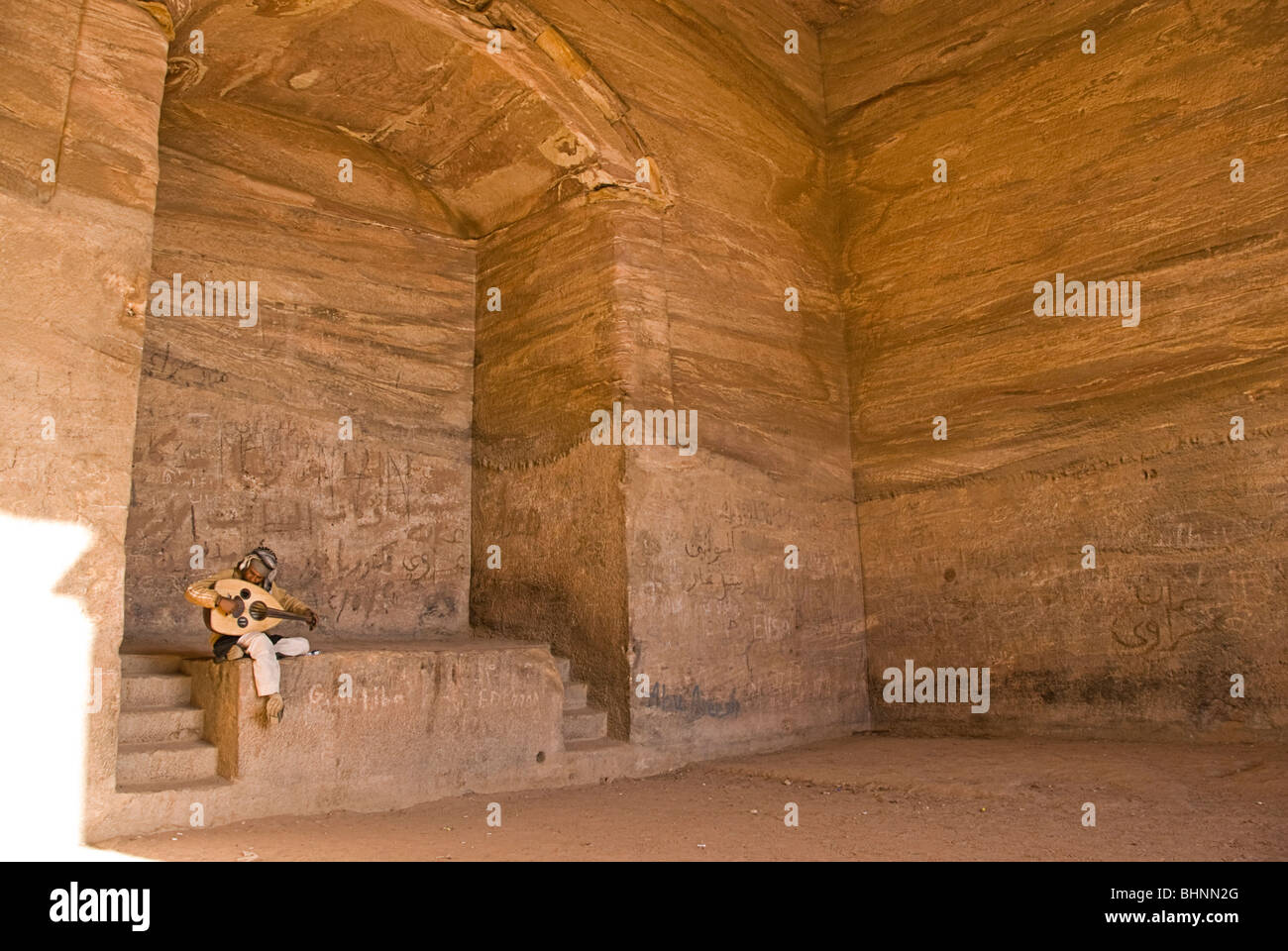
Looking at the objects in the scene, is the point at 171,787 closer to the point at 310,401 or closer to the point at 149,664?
the point at 149,664

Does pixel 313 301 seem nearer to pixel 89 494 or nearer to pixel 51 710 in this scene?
pixel 89 494

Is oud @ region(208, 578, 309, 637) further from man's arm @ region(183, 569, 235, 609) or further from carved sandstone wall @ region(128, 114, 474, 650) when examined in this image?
carved sandstone wall @ region(128, 114, 474, 650)

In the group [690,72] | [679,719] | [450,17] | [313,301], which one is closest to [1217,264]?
[690,72]

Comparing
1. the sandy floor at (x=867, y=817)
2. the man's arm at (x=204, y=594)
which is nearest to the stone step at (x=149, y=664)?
the man's arm at (x=204, y=594)

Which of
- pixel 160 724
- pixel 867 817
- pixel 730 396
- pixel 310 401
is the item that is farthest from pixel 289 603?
pixel 730 396

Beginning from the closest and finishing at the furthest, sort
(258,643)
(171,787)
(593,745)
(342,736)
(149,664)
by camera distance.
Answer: (171,787), (258,643), (342,736), (149,664), (593,745)

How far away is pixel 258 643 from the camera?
4.93 m

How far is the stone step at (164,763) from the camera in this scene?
471 cm

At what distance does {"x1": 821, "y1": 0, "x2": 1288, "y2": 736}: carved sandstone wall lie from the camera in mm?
6457

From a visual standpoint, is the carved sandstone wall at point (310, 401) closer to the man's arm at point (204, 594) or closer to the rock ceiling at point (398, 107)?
the rock ceiling at point (398, 107)

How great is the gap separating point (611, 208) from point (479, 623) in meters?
3.01

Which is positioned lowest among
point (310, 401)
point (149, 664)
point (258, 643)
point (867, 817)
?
point (867, 817)

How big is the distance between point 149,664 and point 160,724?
0.51m

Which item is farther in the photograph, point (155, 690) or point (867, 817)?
point (155, 690)
